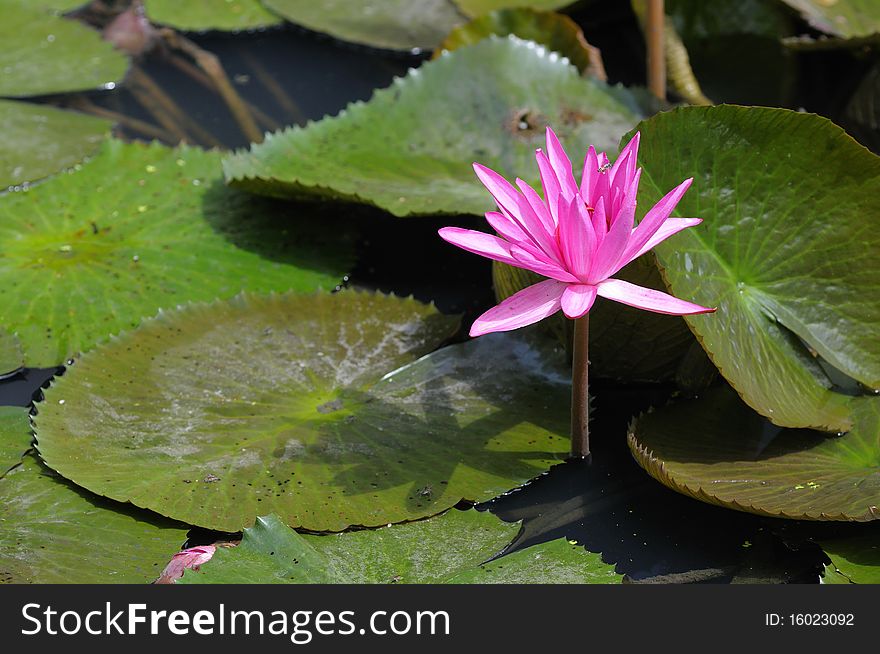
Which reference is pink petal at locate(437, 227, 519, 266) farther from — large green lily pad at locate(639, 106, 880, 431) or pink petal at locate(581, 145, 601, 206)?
large green lily pad at locate(639, 106, 880, 431)

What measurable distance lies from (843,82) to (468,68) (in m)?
1.36

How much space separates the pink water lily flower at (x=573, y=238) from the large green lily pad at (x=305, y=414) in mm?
434

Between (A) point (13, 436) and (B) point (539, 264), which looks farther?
(A) point (13, 436)

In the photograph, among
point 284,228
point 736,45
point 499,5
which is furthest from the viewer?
point 499,5

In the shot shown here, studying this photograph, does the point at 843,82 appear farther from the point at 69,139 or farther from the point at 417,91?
the point at 69,139

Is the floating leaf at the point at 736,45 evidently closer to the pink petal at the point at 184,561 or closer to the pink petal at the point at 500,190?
the pink petal at the point at 500,190

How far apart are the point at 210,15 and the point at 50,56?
623mm

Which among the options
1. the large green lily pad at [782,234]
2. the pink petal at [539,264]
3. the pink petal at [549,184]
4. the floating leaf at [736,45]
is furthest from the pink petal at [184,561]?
the floating leaf at [736,45]

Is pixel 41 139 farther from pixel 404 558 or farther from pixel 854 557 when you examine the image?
pixel 854 557

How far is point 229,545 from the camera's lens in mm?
1767

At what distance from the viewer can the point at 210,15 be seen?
12.5 ft

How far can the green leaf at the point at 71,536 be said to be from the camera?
1.72m

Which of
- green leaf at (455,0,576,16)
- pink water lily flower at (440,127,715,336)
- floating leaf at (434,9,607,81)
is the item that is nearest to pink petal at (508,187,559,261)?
pink water lily flower at (440,127,715,336)

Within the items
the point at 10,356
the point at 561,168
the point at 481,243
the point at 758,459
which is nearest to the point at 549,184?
the point at 561,168
